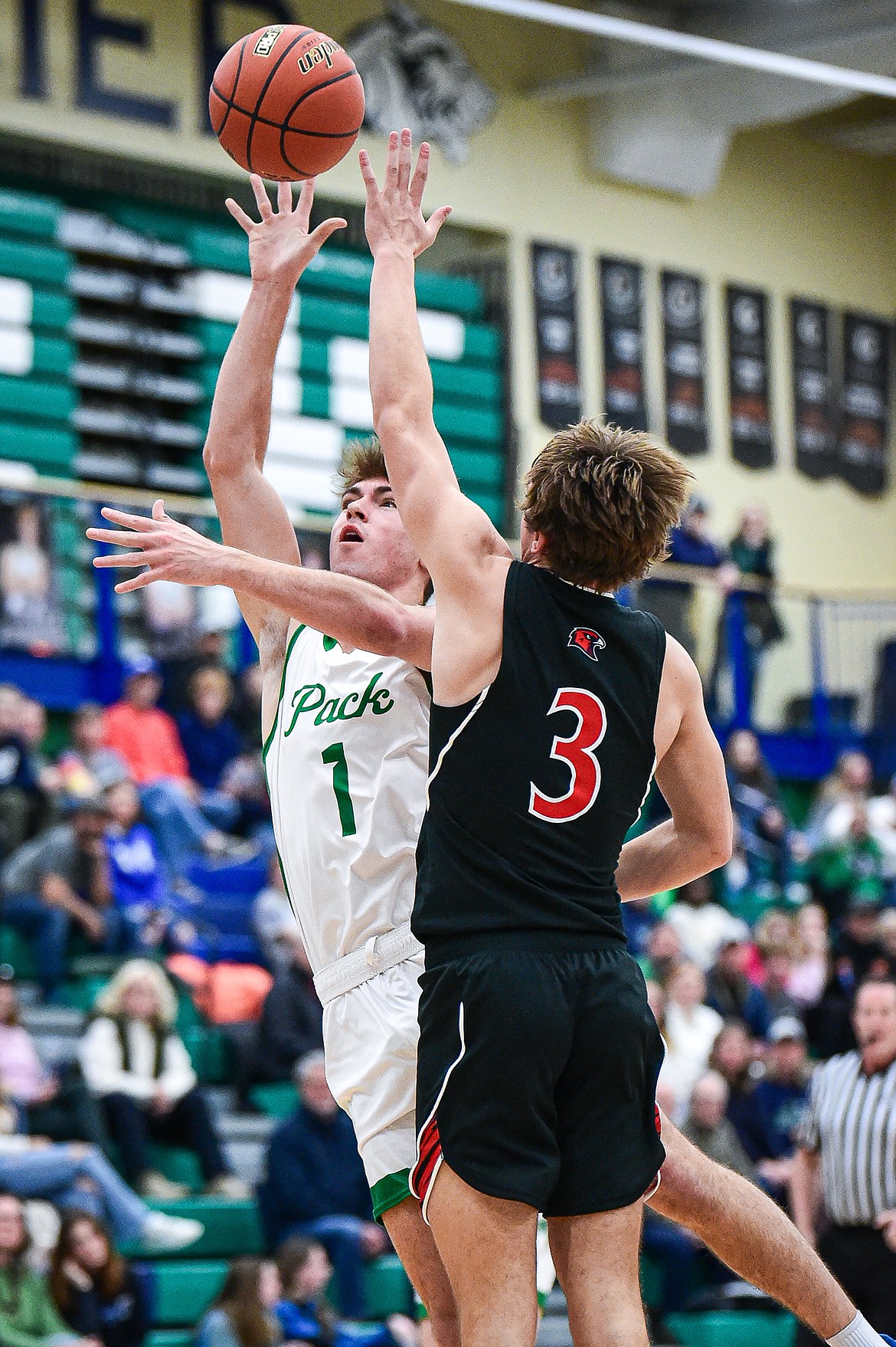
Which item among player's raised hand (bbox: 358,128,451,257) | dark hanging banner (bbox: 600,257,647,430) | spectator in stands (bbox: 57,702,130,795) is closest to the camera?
player's raised hand (bbox: 358,128,451,257)

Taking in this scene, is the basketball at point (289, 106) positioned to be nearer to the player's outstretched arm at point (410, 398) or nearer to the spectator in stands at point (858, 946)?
the player's outstretched arm at point (410, 398)

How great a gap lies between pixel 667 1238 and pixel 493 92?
37.6 ft

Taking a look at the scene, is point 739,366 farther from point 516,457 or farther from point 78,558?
point 78,558

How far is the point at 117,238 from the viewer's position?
16141 mm

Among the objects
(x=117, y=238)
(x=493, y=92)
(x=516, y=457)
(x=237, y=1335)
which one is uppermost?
(x=493, y=92)

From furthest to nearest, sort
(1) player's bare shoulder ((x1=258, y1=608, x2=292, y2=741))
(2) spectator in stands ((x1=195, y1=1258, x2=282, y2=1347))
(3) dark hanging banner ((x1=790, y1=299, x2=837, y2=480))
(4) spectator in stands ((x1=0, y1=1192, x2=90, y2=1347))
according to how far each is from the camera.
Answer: (3) dark hanging banner ((x1=790, y1=299, x2=837, y2=480))
(2) spectator in stands ((x1=195, y1=1258, x2=282, y2=1347))
(4) spectator in stands ((x1=0, y1=1192, x2=90, y2=1347))
(1) player's bare shoulder ((x1=258, y1=608, x2=292, y2=741))

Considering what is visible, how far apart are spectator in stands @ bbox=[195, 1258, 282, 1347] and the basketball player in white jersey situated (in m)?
4.67

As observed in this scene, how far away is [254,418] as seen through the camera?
4.73 meters

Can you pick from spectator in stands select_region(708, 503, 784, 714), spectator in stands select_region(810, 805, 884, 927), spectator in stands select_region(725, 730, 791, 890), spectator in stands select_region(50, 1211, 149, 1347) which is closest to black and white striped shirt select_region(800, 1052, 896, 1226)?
spectator in stands select_region(50, 1211, 149, 1347)

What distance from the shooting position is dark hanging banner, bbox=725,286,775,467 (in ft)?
65.9

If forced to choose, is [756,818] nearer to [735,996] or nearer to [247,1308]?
[735,996]

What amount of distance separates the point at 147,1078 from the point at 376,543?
5.97 metres

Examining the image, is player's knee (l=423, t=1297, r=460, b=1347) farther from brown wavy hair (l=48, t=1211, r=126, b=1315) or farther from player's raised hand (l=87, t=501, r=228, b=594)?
brown wavy hair (l=48, t=1211, r=126, b=1315)

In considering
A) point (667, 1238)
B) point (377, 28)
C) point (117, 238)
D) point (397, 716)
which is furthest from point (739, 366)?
point (397, 716)
